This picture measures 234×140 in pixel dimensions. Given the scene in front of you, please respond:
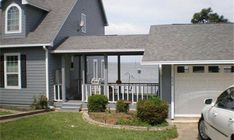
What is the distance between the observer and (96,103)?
1511 centimetres

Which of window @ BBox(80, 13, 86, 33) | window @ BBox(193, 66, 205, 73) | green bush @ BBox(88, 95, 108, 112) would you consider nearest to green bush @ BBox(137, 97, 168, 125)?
window @ BBox(193, 66, 205, 73)

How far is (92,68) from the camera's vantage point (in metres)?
22.5

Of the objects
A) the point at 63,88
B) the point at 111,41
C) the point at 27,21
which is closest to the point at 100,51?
the point at 111,41

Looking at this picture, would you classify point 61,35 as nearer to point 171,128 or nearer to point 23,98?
point 23,98

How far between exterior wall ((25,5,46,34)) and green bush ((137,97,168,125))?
342 inches

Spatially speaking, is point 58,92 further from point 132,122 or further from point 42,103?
point 132,122

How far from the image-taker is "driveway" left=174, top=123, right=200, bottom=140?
34.1ft

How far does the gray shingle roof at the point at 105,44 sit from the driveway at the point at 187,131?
4.53 meters

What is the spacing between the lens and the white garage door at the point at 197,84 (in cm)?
1366

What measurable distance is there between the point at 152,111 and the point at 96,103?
144 inches

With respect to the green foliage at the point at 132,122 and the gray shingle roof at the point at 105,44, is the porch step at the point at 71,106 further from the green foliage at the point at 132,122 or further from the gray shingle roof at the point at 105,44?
the green foliage at the point at 132,122

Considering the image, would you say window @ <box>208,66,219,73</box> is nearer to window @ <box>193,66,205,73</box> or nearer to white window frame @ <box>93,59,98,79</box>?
A: window @ <box>193,66,205,73</box>

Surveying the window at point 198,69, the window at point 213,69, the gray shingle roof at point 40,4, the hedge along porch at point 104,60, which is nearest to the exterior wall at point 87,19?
the hedge along porch at point 104,60

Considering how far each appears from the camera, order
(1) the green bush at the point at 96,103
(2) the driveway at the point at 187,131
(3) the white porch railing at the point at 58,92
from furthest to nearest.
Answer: (3) the white porch railing at the point at 58,92
(1) the green bush at the point at 96,103
(2) the driveway at the point at 187,131
